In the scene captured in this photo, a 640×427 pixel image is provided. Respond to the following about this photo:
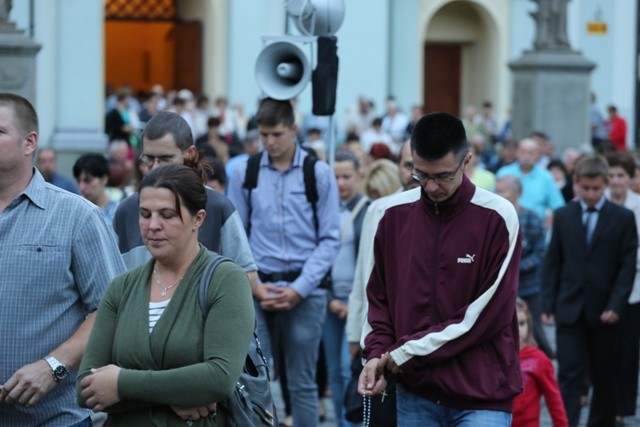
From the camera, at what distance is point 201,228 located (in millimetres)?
6699

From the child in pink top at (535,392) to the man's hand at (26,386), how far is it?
3.20 metres

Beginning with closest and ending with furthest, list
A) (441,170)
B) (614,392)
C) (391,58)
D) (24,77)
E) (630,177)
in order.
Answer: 1. (441,170)
2. (614,392)
3. (630,177)
4. (24,77)
5. (391,58)

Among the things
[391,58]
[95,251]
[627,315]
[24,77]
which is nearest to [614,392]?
[627,315]

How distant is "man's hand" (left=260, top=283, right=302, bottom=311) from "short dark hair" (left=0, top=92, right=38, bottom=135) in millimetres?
3224

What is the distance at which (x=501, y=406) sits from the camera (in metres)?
5.89

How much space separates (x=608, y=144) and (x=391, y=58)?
1341 centimetres

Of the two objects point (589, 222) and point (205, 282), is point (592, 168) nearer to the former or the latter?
point (589, 222)

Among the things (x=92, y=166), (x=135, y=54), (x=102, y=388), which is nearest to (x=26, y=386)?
(x=102, y=388)

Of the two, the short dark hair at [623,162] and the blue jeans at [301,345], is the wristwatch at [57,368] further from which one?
the short dark hair at [623,162]

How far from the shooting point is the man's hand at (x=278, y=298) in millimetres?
8461

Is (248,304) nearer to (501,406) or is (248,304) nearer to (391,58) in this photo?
(501,406)

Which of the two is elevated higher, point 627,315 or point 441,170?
point 441,170

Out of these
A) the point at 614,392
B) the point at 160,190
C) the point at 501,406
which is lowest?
the point at 614,392

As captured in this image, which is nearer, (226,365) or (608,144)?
(226,365)
